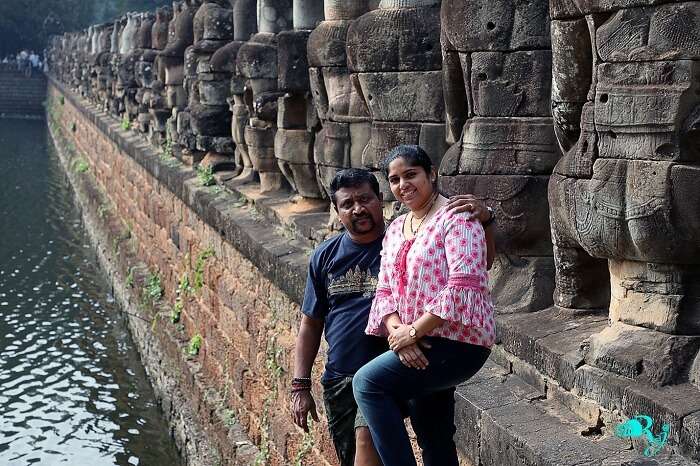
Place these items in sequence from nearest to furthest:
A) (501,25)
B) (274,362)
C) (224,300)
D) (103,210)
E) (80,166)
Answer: (501,25), (274,362), (224,300), (103,210), (80,166)

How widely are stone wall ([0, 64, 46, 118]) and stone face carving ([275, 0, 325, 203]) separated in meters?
42.4

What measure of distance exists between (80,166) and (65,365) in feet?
46.9

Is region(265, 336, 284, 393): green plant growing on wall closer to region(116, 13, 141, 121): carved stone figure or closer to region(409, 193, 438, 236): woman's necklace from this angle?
region(409, 193, 438, 236): woman's necklace

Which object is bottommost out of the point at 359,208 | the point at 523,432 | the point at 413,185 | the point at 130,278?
the point at 130,278

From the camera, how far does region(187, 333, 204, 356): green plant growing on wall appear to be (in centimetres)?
1035

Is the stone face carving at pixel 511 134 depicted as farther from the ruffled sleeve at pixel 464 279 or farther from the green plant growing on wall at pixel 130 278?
the green plant growing on wall at pixel 130 278

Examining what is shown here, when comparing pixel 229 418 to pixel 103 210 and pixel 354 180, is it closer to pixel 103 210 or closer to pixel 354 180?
pixel 354 180

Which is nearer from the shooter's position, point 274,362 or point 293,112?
point 274,362

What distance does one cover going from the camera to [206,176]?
11234mm

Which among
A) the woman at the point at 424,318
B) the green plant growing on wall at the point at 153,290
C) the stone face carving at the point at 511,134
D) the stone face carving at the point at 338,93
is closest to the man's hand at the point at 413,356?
the woman at the point at 424,318

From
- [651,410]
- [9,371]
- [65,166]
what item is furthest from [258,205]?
[65,166]

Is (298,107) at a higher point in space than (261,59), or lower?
lower

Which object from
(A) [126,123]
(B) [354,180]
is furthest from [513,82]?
(A) [126,123]

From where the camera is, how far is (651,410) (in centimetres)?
371
